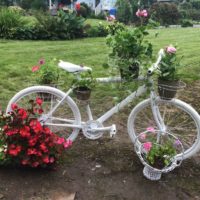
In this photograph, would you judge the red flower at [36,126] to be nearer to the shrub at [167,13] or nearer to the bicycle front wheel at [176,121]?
the bicycle front wheel at [176,121]

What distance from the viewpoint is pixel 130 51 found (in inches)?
147

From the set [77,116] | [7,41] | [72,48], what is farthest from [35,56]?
[77,116]

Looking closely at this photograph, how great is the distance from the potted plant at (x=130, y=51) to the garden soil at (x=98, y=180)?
0.90 metres

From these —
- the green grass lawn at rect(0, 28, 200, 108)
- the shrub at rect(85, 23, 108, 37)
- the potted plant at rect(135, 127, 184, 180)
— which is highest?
the potted plant at rect(135, 127, 184, 180)

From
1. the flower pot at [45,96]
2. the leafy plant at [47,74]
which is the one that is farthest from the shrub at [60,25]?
the flower pot at [45,96]

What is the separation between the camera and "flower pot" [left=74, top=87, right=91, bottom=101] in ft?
12.8

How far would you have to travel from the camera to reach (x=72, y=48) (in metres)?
→ 10.4

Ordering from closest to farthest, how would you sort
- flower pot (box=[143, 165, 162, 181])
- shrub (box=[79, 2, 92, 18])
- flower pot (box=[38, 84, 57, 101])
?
flower pot (box=[143, 165, 162, 181]) → flower pot (box=[38, 84, 57, 101]) → shrub (box=[79, 2, 92, 18])

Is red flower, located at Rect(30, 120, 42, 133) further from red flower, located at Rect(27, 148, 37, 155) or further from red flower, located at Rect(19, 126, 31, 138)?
red flower, located at Rect(27, 148, 37, 155)

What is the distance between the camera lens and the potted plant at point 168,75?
365 centimetres

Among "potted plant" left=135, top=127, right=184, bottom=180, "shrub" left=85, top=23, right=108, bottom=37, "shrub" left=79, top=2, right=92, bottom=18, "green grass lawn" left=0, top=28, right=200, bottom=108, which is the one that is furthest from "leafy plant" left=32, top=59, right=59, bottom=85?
"shrub" left=79, top=2, right=92, bottom=18

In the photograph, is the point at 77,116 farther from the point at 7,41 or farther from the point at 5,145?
the point at 7,41

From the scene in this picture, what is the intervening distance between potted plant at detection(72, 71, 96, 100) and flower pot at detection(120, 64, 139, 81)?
0.33 meters

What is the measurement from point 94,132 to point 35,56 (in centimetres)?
522
